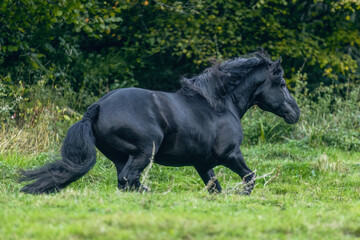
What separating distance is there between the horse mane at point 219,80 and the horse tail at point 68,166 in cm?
157

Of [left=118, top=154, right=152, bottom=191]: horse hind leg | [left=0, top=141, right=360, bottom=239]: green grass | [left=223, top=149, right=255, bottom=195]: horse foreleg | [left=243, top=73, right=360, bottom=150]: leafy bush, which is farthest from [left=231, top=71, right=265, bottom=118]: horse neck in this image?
[left=243, top=73, right=360, bottom=150]: leafy bush

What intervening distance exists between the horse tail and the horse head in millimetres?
2674

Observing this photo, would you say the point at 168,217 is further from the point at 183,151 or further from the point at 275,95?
the point at 275,95

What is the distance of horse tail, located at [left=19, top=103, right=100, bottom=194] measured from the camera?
5996 millimetres

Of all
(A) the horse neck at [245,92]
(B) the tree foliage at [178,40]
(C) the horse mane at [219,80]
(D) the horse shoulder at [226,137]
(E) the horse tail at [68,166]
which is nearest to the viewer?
(E) the horse tail at [68,166]

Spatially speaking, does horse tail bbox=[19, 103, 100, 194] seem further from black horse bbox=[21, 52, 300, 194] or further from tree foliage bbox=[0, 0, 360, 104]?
tree foliage bbox=[0, 0, 360, 104]

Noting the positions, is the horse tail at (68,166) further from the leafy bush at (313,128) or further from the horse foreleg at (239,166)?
the leafy bush at (313,128)

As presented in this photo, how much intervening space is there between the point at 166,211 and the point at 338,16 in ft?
Result: 50.2

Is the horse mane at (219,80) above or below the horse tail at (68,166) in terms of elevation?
above

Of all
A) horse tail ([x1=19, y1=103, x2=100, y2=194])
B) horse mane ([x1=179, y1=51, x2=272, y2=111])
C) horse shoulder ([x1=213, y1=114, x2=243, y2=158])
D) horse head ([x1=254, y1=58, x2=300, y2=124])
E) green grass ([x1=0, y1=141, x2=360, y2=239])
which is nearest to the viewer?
green grass ([x1=0, y1=141, x2=360, y2=239])

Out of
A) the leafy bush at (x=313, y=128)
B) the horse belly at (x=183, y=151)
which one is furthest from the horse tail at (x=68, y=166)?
the leafy bush at (x=313, y=128)

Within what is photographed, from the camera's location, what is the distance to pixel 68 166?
6008mm

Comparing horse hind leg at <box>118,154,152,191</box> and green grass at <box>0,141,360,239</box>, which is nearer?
green grass at <box>0,141,360,239</box>

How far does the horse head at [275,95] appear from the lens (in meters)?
7.62
